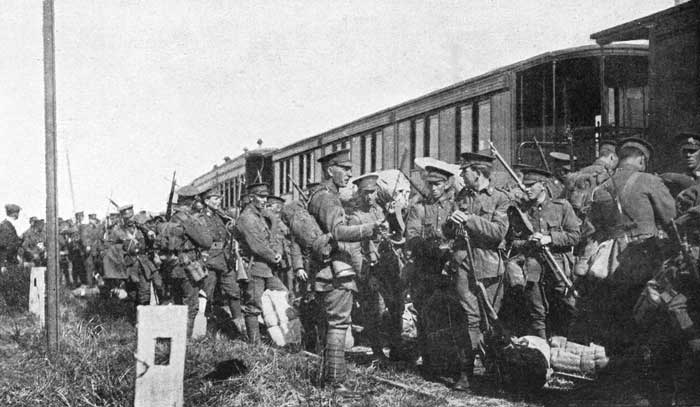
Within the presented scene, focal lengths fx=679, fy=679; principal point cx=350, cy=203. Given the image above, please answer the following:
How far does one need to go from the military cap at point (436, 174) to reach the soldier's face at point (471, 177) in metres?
0.86

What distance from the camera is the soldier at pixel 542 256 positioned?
681 centimetres

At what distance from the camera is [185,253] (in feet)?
31.1

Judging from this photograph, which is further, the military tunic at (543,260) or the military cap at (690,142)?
the military tunic at (543,260)

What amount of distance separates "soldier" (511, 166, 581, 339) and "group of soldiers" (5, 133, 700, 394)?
0.05 ft

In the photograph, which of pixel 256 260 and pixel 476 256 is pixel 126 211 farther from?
pixel 476 256

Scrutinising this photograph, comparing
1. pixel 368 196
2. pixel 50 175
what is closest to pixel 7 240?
pixel 50 175

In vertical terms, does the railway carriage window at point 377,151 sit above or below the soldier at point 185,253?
above

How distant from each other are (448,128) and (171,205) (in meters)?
5.06

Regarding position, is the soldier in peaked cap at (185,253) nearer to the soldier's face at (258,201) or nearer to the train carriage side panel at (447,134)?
the soldier's face at (258,201)

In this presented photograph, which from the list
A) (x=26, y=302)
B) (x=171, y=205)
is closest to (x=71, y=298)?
(x=26, y=302)

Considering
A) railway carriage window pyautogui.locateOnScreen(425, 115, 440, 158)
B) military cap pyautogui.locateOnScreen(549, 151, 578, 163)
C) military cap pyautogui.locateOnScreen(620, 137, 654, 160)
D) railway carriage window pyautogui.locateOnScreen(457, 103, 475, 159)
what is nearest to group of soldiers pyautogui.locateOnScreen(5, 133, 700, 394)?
military cap pyautogui.locateOnScreen(620, 137, 654, 160)

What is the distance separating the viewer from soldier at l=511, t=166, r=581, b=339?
6.81 m

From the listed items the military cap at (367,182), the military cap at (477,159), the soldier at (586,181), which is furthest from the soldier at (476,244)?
the military cap at (367,182)

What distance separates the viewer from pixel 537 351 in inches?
225
